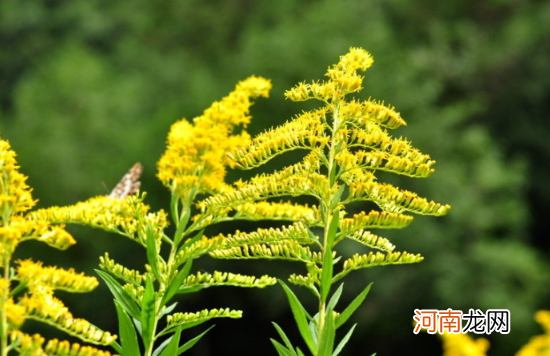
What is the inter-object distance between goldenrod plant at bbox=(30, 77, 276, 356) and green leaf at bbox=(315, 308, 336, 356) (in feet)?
1.23

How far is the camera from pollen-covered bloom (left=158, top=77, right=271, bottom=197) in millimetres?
3775

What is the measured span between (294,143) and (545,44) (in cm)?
4017

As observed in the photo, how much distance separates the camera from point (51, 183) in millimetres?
32812

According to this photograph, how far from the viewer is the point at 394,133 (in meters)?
24.5

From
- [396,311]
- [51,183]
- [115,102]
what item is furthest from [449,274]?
[115,102]

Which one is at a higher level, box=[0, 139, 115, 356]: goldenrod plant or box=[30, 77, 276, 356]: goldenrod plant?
box=[30, 77, 276, 356]: goldenrod plant

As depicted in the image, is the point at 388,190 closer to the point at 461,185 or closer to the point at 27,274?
the point at 27,274

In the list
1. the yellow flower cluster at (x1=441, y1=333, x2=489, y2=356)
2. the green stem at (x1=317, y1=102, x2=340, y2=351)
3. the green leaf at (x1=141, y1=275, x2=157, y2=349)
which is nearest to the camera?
the yellow flower cluster at (x1=441, y1=333, x2=489, y2=356)

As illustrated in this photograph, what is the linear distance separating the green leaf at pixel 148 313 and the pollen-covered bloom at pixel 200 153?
2.13ft

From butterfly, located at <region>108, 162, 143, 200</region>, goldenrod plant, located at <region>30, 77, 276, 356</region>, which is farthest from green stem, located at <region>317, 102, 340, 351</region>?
butterfly, located at <region>108, 162, 143, 200</region>

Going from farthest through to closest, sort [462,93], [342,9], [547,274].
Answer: [462,93] < [342,9] < [547,274]

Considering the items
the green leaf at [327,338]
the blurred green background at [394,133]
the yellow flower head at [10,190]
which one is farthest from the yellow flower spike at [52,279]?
the blurred green background at [394,133]

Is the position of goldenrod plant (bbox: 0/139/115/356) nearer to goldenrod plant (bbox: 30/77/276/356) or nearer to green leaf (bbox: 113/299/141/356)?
goldenrod plant (bbox: 30/77/276/356)

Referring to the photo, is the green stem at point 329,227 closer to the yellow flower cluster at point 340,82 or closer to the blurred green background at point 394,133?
the yellow flower cluster at point 340,82
